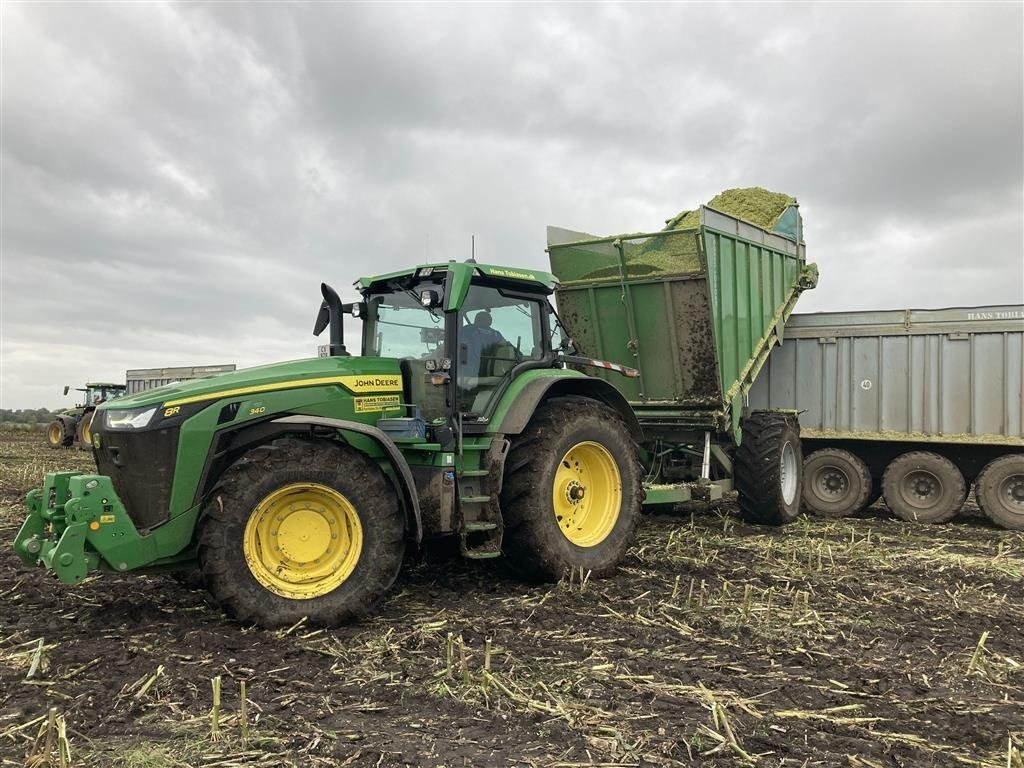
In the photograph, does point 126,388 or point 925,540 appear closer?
point 925,540

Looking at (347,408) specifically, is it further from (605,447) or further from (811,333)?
(811,333)

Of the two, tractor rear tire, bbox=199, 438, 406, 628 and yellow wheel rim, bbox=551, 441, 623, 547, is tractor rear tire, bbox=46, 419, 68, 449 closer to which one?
yellow wheel rim, bbox=551, 441, 623, 547

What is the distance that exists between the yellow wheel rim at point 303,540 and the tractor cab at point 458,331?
100 cm

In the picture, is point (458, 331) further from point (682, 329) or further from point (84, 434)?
point (84, 434)

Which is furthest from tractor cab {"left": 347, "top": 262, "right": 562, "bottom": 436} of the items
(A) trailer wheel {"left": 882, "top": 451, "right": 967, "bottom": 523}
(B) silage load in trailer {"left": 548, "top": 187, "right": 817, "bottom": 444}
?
(A) trailer wheel {"left": 882, "top": 451, "right": 967, "bottom": 523}

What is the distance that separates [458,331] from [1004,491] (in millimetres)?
7393

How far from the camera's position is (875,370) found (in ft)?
33.5

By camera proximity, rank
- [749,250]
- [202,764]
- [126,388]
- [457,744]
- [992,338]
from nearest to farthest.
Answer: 1. [202,764]
2. [457,744]
3. [749,250]
4. [992,338]
5. [126,388]

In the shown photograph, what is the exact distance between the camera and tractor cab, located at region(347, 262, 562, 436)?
561 centimetres

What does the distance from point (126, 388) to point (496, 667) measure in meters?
24.9

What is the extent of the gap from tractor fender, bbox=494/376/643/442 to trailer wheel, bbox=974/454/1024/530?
513 cm

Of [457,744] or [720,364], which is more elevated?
[720,364]

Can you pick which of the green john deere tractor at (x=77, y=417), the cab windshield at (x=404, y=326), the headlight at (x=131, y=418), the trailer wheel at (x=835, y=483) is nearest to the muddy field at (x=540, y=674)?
the headlight at (x=131, y=418)

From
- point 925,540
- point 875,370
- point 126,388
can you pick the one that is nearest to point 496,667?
point 925,540
